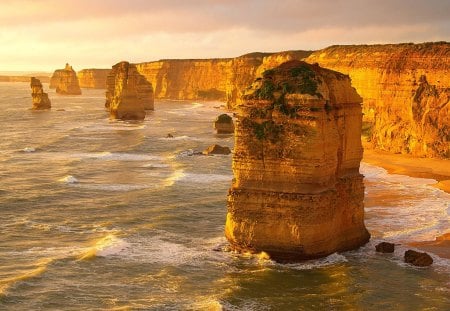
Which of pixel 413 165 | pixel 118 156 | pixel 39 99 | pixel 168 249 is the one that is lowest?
pixel 168 249

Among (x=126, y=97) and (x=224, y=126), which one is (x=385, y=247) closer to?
(x=224, y=126)

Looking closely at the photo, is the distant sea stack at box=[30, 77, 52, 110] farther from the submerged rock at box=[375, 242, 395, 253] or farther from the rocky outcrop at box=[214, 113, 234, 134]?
the submerged rock at box=[375, 242, 395, 253]

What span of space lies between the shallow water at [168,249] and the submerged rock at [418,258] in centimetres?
35

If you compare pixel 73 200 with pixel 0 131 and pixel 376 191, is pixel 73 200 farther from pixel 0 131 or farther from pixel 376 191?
pixel 0 131

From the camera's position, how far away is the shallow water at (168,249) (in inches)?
860

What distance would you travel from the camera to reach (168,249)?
91.1 ft

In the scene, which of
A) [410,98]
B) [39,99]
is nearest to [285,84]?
[410,98]

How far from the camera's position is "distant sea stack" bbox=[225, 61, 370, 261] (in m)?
24.8

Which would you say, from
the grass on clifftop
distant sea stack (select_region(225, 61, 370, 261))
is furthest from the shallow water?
the grass on clifftop

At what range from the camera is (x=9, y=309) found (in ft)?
67.9

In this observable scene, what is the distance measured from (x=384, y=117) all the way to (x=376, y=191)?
84.5 ft

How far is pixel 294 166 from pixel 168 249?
24.3ft

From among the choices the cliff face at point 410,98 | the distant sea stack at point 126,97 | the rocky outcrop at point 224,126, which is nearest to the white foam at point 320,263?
the cliff face at point 410,98

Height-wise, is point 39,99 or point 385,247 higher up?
point 39,99
